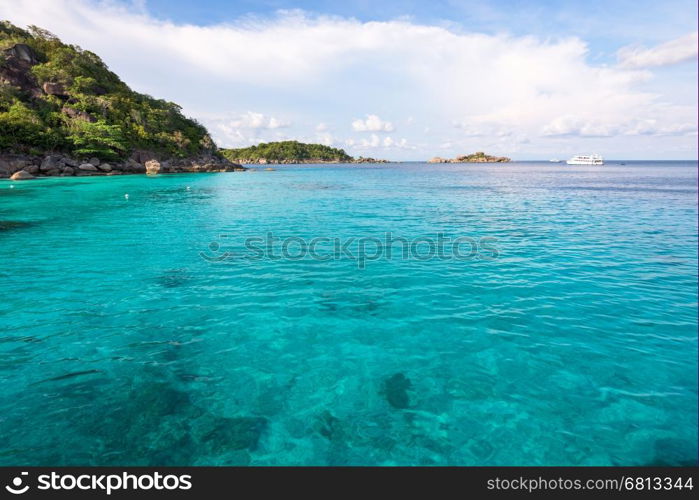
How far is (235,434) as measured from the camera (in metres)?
6.50

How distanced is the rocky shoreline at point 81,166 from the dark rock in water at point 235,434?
83.7 metres

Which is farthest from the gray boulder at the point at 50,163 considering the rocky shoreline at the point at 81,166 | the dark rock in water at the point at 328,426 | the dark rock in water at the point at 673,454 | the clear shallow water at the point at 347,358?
the dark rock in water at the point at 673,454

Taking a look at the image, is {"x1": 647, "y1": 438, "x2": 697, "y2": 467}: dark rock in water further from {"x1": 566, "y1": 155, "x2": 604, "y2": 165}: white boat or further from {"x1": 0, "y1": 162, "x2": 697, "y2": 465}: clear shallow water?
{"x1": 566, "y1": 155, "x2": 604, "y2": 165}: white boat

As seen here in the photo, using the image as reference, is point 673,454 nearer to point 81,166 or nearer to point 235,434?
point 235,434

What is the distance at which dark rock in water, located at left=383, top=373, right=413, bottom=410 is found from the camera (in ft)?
24.5

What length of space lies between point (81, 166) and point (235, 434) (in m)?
97.7

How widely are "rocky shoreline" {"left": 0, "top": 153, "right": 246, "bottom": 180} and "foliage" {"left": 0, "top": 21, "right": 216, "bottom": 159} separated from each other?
2.51 metres

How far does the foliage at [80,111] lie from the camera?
7481 centimetres

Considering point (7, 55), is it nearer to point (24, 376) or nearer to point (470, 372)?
point (24, 376)

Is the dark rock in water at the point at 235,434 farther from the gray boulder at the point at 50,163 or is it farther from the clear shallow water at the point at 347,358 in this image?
the gray boulder at the point at 50,163

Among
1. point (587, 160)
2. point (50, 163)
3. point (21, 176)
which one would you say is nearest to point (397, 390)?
point (21, 176)

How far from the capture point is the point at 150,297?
1280cm
